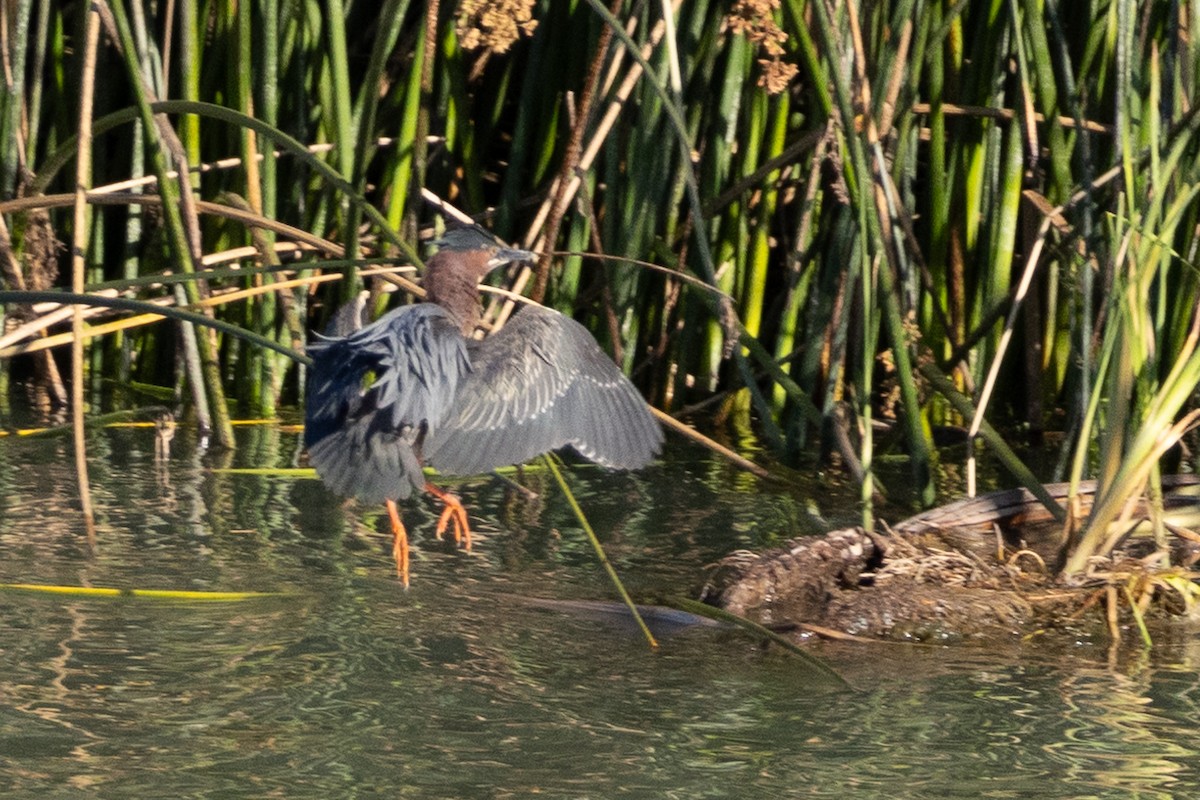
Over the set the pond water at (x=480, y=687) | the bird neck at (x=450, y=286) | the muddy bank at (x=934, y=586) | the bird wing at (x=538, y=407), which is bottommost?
the pond water at (x=480, y=687)

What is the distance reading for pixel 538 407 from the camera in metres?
3.24

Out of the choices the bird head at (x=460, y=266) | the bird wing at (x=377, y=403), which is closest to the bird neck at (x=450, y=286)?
the bird head at (x=460, y=266)

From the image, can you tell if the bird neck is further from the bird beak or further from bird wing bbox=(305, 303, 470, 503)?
bird wing bbox=(305, 303, 470, 503)

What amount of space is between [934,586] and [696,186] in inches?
54.7

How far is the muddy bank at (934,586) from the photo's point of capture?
311cm

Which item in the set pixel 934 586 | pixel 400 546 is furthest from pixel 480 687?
pixel 934 586

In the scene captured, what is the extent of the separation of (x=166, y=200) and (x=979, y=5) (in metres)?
2.15

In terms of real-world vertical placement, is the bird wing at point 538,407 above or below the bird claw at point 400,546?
above

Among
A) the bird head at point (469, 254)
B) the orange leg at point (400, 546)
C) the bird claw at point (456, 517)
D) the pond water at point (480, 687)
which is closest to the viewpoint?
the pond water at point (480, 687)

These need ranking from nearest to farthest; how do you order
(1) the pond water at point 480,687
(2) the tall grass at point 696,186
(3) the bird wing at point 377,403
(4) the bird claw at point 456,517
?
1. (1) the pond water at point 480,687
2. (3) the bird wing at point 377,403
3. (4) the bird claw at point 456,517
4. (2) the tall grass at point 696,186

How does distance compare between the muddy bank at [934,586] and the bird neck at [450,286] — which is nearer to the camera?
the muddy bank at [934,586]

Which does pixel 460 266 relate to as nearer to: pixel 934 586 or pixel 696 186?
pixel 696 186

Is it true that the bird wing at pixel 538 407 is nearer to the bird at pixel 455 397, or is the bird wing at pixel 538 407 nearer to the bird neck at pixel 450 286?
the bird at pixel 455 397

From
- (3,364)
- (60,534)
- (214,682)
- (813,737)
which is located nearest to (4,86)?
(3,364)
